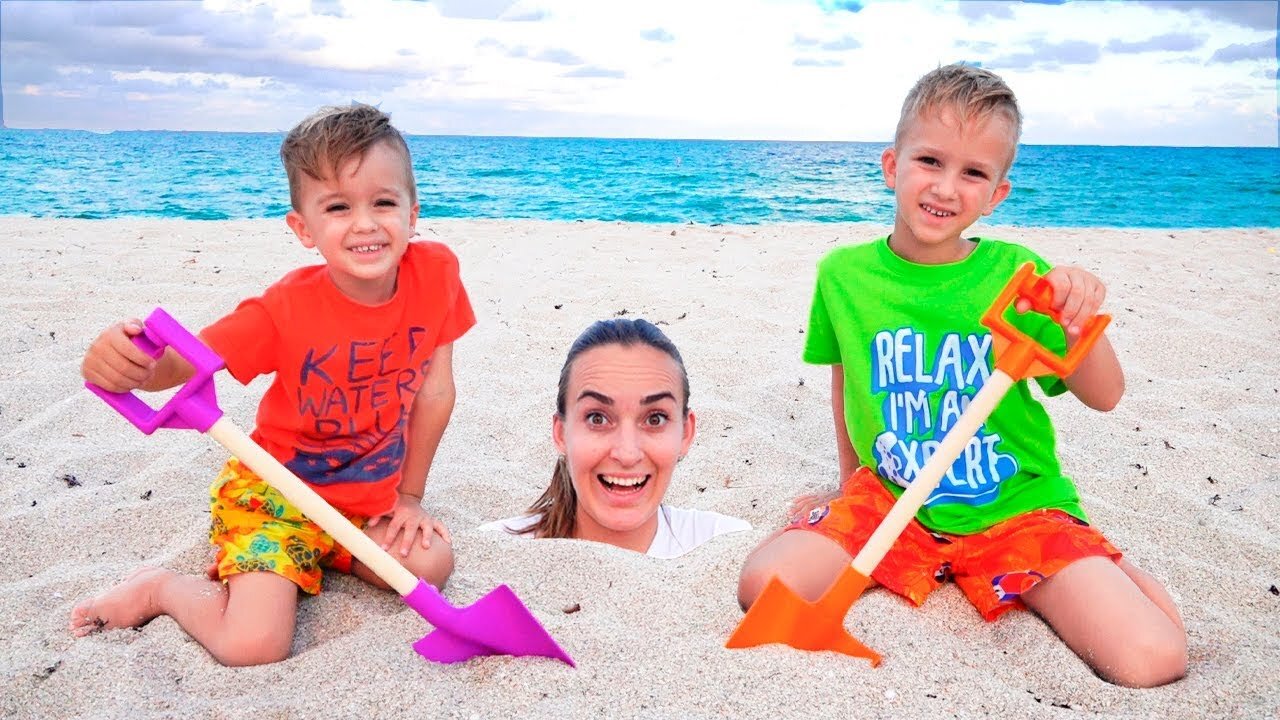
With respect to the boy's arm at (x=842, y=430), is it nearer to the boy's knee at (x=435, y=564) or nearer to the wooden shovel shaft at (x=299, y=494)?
the boy's knee at (x=435, y=564)

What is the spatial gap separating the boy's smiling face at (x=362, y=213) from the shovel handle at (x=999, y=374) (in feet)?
4.33

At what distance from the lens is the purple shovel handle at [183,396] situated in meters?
1.71

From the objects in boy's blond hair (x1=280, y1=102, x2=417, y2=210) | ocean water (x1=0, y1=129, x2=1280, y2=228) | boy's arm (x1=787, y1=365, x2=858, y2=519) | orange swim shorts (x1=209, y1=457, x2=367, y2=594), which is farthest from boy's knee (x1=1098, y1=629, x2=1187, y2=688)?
ocean water (x1=0, y1=129, x2=1280, y2=228)

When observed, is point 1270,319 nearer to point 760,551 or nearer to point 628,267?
A: point 628,267

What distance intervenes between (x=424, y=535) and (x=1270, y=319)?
5007 millimetres

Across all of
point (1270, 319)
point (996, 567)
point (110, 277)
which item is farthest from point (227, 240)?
point (1270, 319)

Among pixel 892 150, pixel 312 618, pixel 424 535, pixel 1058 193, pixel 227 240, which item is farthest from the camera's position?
pixel 1058 193

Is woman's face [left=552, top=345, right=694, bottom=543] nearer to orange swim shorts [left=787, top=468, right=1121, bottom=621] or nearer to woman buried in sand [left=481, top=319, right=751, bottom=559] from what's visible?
woman buried in sand [left=481, top=319, right=751, bottom=559]

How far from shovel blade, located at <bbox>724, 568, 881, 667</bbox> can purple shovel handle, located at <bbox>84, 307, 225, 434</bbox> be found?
1.13 metres

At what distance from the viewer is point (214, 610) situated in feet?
→ 6.84

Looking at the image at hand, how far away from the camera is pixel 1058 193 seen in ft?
78.2

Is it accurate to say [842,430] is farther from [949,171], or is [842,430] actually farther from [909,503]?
[909,503]

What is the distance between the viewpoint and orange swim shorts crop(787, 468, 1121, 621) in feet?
7.21

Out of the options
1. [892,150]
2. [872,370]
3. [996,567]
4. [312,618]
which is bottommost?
[312,618]
